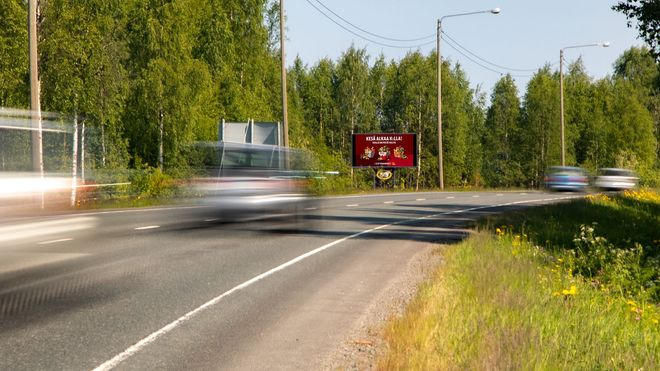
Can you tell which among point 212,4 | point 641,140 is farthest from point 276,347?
point 641,140

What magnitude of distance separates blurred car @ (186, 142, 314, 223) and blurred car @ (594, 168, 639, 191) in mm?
34347

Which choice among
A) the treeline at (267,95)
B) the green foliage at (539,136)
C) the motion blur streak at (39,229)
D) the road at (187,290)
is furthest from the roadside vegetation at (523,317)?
the green foliage at (539,136)

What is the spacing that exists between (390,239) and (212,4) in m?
42.0

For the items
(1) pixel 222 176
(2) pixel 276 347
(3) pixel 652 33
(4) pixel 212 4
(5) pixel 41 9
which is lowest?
(2) pixel 276 347

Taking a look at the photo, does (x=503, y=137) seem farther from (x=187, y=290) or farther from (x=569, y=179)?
(x=187, y=290)

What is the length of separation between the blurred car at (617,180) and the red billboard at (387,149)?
1270 centimetres

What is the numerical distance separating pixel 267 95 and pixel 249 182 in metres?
43.9

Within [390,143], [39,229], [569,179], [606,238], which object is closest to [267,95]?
[390,143]

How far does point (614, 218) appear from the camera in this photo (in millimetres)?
21688

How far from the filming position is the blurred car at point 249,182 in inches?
640

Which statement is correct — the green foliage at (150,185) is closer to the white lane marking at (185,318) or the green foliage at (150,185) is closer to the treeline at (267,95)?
the treeline at (267,95)

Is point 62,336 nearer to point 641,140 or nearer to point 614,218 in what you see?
point 614,218

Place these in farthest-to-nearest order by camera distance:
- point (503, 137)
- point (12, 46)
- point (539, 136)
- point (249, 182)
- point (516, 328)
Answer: point (503, 137) → point (539, 136) → point (12, 46) → point (249, 182) → point (516, 328)

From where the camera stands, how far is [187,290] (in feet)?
31.3
